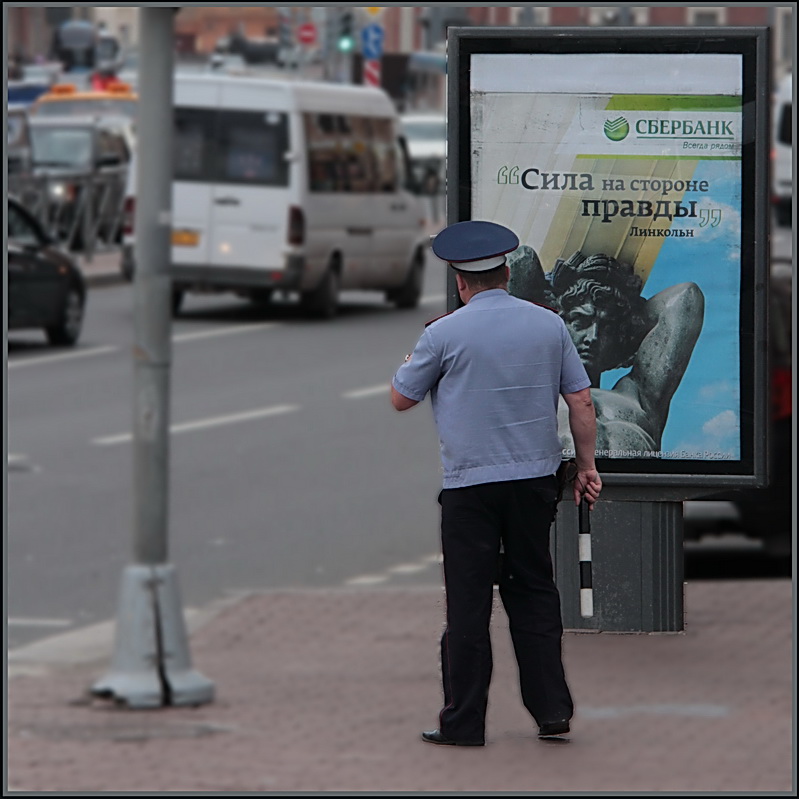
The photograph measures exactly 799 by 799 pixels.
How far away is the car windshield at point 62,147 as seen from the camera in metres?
86.8

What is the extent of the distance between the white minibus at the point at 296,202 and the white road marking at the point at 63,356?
83528 mm

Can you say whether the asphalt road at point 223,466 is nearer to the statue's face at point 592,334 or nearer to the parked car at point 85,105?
the parked car at point 85,105

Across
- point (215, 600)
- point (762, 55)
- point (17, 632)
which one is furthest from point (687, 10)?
point (17, 632)

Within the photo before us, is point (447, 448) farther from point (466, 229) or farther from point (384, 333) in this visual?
point (384, 333)

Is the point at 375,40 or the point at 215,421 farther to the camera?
the point at 215,421

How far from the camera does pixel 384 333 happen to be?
359 ft

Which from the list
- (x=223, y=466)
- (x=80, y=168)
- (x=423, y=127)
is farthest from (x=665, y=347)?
(x=223, y=466)

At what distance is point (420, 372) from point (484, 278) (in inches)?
3.7

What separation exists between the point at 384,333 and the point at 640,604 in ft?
354

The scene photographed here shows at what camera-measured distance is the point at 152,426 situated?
124 ft

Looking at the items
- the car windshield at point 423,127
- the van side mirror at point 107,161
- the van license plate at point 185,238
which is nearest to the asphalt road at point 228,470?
the van side mirror at point 107,161

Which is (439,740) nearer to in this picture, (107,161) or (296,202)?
(296,202)

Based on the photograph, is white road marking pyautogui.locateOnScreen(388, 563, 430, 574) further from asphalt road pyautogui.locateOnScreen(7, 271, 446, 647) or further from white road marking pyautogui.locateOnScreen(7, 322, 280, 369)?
white road marking pyautogui.locateOnScreen(7, 322, 280, 369)

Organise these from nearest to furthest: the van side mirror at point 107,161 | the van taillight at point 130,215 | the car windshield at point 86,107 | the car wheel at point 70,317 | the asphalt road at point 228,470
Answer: the van taillight at point 130,215
the car wheel at point 70,317
the van side mirror at point 107,161
the car windshield at point 86,107
the asphalt road at point 228,470
